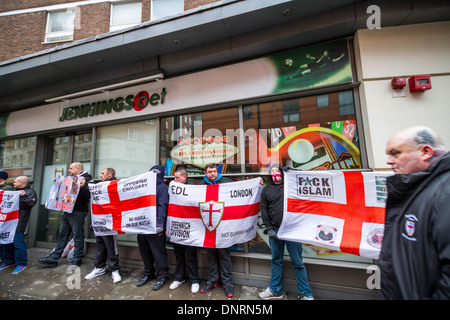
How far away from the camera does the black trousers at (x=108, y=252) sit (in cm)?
386

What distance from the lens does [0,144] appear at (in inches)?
263

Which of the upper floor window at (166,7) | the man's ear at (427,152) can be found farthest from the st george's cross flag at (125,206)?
the upper floor window at (166,7)

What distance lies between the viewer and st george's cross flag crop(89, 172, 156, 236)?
11.1 feet

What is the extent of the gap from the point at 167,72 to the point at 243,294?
4.92 metres

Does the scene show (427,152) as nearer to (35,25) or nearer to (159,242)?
(159,242)

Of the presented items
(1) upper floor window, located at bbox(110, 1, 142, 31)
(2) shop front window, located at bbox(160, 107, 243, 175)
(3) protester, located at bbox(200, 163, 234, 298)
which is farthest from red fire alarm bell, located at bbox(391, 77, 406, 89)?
(1) upper floor window, located at bbox(110, 1, 142, 31)

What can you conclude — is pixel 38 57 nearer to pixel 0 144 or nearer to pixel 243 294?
pixel 0 144

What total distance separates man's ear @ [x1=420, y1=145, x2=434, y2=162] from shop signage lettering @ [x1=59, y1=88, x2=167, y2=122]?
454cm

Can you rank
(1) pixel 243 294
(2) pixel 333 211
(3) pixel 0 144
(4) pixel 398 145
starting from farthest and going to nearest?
(3) pixel 0 144 < (1) pixel 243 294 < (2) pixel 333 211 < (4) pixel 398 145

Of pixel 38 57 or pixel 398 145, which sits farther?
pixel 38 57

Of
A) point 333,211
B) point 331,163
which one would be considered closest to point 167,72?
point 331,163

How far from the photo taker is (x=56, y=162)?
5875 millimetres

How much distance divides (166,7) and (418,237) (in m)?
7.69

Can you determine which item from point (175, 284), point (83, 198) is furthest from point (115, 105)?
point (175, 284)
